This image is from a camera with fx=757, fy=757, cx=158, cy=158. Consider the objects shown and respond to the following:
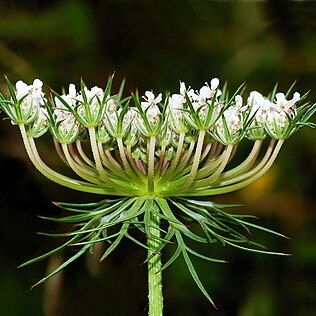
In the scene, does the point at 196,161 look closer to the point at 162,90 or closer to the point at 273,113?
the point at 273,113

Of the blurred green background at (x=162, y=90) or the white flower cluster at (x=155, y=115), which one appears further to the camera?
the blurred green background at (x=162, y=90)

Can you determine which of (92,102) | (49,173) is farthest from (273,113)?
(49,173)

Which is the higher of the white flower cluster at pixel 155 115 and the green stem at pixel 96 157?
the white flower cluster at pixel 155 115

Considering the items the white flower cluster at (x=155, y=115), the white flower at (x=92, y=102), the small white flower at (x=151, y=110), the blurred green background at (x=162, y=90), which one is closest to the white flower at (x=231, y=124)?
the white flower cluster at (x=155, y=115)

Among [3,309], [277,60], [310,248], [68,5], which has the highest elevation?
[68,5]

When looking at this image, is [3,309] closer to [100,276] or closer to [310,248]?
[100,276]

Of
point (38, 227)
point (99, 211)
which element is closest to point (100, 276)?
point (38, 227)

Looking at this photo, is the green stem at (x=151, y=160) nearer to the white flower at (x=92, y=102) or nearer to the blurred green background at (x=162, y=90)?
the white flower at (x=92, y=102)
